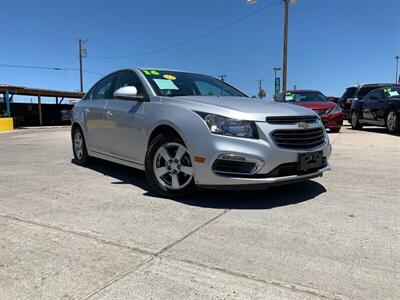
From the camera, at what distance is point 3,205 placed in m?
4.55

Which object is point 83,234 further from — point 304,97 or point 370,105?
point 370,105

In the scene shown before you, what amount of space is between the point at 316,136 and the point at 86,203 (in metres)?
2.69

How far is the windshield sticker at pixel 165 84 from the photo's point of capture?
520cm

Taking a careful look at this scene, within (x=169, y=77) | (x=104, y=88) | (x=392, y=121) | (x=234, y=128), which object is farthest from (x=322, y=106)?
(x=234, y=128)

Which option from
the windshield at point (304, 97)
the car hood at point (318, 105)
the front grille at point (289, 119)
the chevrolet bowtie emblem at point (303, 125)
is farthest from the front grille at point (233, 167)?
the windshield at point (304, 97)

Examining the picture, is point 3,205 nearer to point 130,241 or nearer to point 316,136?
point 130,241

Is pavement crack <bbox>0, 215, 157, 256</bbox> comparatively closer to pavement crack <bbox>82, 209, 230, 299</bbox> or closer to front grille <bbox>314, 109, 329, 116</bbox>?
pavement crack <bbox>82, 209, 230, 299</bbox>

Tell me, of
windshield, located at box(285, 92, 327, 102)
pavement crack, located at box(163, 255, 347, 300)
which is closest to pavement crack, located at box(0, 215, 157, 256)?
pavement crack, located at box(163, 255, 347, 300)

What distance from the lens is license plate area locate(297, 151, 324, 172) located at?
4301mm

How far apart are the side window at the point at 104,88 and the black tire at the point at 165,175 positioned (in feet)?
5.86

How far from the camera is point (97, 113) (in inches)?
247

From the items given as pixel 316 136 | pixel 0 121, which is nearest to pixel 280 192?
pixel 316 136

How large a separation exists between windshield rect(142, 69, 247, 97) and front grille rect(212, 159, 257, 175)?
1342 millimetres

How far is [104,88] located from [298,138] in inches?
134
